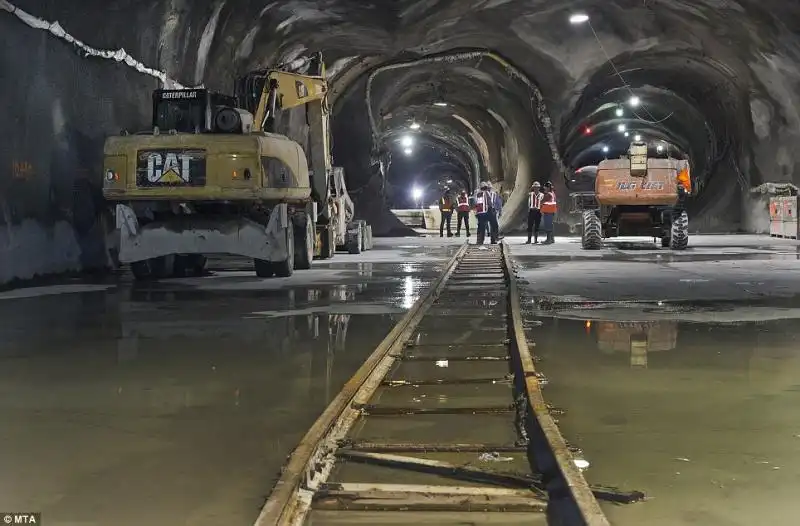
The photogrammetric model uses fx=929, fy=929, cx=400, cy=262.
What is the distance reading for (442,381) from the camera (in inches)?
223

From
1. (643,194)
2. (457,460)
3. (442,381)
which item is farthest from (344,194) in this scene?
(457,460)

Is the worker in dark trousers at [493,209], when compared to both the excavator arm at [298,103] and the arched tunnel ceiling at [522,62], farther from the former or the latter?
the excavator arm at [298,103]

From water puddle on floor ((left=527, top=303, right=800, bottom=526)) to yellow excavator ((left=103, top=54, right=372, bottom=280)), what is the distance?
5.67 metres

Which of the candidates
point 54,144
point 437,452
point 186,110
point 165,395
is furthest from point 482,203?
point 437,452

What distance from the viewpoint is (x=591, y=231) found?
20.3 meters

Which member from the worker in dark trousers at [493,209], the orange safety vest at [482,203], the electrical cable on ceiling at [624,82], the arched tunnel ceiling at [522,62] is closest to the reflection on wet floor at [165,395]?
the arched tunnel ceiling at [522,62]

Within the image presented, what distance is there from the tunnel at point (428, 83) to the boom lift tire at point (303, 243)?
2.64 meters

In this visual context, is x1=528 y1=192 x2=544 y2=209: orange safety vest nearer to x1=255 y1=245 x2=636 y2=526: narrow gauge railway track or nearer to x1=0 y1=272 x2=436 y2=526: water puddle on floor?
x1=0 y1=272 x2=436 y2=526: water puddle on floor

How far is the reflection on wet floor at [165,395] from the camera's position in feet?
11.5

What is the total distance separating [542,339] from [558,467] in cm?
381

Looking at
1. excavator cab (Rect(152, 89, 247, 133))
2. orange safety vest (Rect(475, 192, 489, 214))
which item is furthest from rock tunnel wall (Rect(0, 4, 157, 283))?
orange safety vest (Rect(475, 192, 489, 214))

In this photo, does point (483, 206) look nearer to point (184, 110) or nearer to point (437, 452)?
point (184, 110)

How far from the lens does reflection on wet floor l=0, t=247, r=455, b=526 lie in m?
3.51

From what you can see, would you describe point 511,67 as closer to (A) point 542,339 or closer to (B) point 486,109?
(B) point 486,109
